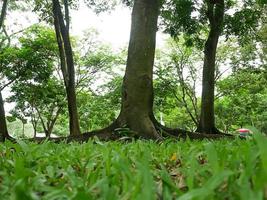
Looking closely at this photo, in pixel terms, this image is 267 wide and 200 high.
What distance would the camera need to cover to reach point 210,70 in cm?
1138

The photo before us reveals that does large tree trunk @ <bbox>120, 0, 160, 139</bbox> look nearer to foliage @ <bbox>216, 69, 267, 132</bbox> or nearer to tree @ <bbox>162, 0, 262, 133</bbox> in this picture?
tree @ <bbox>162, 0, 262, 133</bbox>

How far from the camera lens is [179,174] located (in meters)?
1.32

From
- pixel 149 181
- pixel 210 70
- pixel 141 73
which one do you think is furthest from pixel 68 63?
pixel 149 181

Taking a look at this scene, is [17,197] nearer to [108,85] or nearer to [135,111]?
[135,111]

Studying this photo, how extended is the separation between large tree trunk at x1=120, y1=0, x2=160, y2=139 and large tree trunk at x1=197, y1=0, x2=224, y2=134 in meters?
4.42

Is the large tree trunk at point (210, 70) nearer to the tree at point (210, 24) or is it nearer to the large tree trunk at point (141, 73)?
the tree at point (210, 24)

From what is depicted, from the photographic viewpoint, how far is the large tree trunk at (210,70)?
34.9ft

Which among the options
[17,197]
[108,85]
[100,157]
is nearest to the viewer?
[17,197]

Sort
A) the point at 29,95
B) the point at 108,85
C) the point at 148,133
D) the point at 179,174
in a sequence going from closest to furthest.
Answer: the point at 179,174 → the point at 148,133 → the point at 29,95 → the point at 108,85

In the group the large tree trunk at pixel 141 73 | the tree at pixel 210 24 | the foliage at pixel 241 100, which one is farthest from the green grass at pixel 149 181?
the foliage at pixel 241 100

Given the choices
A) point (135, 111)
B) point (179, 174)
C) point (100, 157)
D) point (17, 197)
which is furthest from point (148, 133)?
point (17, 197)

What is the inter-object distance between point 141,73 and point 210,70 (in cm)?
546

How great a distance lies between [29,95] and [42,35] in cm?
320

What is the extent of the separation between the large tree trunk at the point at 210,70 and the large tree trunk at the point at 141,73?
4418 mm
